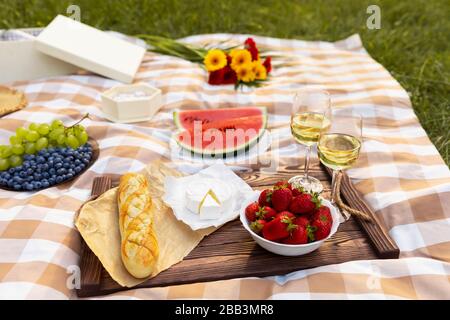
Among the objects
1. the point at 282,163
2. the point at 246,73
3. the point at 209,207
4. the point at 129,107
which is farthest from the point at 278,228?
the point at 246,73

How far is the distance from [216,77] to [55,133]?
124 cm

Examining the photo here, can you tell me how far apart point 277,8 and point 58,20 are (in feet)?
8.42

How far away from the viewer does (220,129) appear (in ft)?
7.82

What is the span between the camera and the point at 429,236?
5.73 ft

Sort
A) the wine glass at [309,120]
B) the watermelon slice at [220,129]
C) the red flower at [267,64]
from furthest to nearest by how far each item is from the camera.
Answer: the red flower at [267,64] → the watermelon slice at [220,129] → the wine glass at [309,120]

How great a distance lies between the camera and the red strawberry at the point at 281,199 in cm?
147

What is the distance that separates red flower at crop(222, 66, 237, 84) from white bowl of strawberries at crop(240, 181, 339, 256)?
168cm

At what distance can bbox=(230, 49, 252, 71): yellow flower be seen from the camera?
307cm

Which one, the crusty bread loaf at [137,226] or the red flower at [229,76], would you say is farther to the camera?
the red flower at [229,76]

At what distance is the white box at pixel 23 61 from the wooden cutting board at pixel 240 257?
1868 mm

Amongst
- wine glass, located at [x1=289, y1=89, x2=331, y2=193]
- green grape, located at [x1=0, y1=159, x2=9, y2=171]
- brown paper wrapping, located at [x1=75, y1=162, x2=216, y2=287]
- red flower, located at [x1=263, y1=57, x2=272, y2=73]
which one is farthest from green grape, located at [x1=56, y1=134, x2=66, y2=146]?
red flower, located at [x1=263, y1=57, x2=272, y2=73]

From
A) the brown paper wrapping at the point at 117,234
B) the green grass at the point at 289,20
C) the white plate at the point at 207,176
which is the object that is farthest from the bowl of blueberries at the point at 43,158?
the green grass at the point at 289,20

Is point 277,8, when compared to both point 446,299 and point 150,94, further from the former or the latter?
point 446,299

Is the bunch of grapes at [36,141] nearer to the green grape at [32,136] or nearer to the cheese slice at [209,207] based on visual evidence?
the green grape at [32,136]
